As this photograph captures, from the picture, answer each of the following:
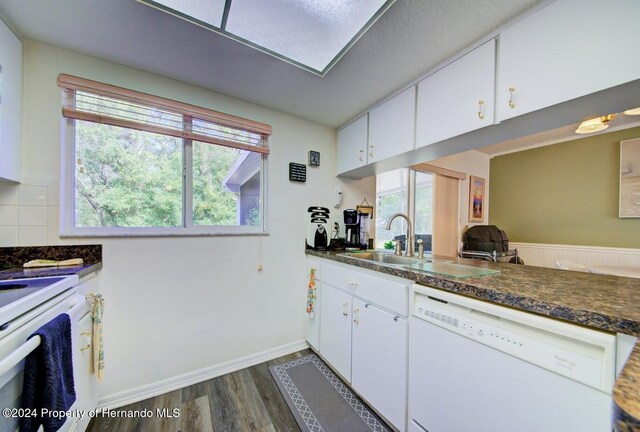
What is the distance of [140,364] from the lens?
5.08 feet

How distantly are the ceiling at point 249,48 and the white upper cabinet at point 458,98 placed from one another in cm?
9

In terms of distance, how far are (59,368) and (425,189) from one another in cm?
372

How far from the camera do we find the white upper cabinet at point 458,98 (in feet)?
3.85

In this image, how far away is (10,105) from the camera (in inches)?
46.7

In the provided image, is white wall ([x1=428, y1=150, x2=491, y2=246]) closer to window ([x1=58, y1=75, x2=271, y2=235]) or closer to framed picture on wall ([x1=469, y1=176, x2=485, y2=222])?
framed picture on wall ([x1=469, y1=176, x2=485, y2=222])

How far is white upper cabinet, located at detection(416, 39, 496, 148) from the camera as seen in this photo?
117 centimetres

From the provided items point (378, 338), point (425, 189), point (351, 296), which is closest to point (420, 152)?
point (351, 296)

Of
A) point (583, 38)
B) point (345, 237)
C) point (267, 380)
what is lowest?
point (267, 380)

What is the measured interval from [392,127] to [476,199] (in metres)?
3.10

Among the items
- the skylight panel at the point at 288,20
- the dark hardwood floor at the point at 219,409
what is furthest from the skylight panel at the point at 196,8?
the dark hardwood floor at the point at 219,409

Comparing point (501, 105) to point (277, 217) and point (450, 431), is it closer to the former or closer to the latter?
point (450, 431)

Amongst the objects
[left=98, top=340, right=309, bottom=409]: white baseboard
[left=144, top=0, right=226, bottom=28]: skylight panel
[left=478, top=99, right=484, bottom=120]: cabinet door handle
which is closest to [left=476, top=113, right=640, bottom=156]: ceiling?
[left=478, top=99, right=484, bottom=120]: cabinet door handle

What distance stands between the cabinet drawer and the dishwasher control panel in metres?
0.18

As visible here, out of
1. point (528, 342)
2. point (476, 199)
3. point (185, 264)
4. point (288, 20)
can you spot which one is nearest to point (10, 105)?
point (185, 264)
